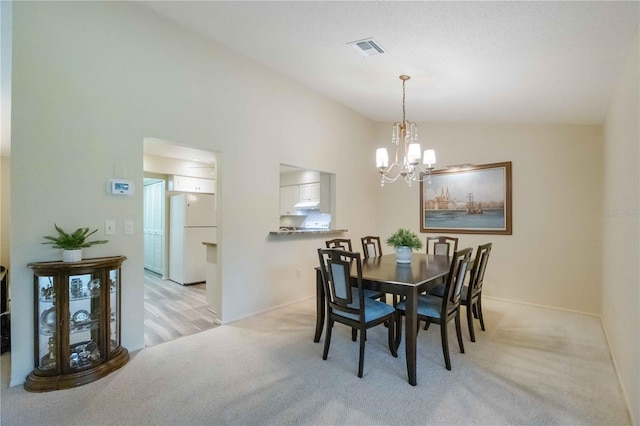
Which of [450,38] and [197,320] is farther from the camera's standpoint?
[197,320]

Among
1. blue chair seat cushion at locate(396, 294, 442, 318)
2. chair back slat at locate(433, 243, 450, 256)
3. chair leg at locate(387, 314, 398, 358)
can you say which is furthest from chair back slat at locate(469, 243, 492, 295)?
chair back slat at locate(433, 243, 450, 256)

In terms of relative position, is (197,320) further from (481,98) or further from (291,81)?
(481,98)

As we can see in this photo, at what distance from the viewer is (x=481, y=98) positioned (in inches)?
145

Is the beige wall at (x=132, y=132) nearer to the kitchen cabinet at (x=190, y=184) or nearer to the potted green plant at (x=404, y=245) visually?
the potted green plant at (x=404, y=245)

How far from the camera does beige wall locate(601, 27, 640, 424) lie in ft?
6.16

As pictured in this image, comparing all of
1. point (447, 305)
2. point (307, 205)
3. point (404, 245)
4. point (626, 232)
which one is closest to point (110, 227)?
point (404, 245)

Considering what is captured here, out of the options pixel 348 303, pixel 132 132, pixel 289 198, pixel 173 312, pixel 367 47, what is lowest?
pixel 173 312

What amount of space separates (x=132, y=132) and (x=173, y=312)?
2311 mm

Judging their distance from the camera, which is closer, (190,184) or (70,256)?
(70,256)

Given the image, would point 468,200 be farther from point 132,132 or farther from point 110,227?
point 110,227

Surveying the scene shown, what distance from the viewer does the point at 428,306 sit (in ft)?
8.93

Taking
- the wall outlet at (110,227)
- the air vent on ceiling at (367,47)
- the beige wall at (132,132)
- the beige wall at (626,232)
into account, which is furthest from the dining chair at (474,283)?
the wall outlet at (110,227)

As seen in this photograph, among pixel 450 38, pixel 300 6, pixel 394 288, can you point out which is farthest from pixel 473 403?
pixel 300 6

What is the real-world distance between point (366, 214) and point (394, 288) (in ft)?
10.7
